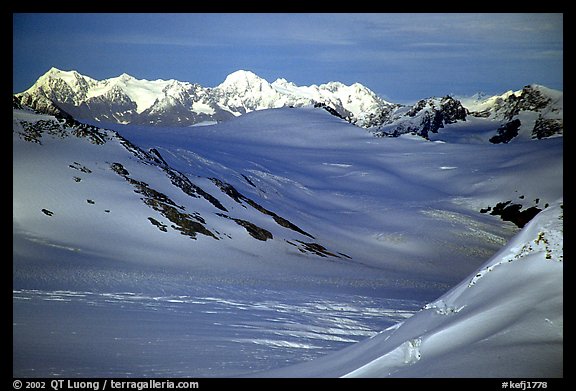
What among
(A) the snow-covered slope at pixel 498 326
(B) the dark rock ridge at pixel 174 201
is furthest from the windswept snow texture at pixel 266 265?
(B) the dark rock ridge at pixel 174 201

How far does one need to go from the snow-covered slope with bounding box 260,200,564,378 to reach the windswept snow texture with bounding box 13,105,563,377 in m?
0.02

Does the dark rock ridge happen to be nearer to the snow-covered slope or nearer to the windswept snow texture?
the windswept snow texture

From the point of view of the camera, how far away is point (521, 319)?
7.59 metres

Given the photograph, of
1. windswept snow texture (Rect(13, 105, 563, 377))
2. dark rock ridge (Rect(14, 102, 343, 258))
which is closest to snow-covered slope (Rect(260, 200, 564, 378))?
windswept snow texture (Rect(13, 105, 563, 377))

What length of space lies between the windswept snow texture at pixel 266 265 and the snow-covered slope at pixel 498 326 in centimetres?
2

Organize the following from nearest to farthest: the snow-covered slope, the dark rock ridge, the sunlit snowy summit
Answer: the snow-covered slope → the sunlit snowy summit → the dark rock ridge

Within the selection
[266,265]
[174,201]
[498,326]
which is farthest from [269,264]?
[498,326]

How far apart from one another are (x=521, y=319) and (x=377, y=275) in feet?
113

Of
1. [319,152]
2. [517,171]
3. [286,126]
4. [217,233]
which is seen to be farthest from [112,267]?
[286,126]

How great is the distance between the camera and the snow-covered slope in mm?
7445

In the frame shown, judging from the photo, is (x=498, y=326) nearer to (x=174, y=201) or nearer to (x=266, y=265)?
(x=266, y=265)
